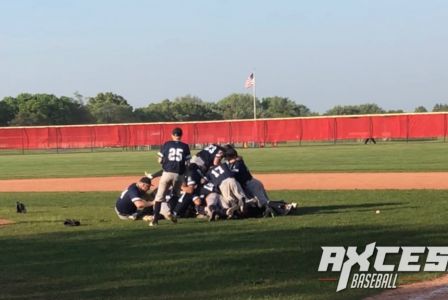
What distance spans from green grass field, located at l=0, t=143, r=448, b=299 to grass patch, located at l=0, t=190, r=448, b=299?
13 millimetres

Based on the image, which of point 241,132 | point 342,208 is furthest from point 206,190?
point 241,132

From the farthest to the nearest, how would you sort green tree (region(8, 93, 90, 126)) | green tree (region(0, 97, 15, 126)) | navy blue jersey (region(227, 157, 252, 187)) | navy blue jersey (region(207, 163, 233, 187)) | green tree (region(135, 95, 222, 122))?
green tree (region(135, 95, 222, 122))
green tree (region(0, 97, 15, 126))
green tree (region(8, 93, 90, 126))
navy blue jersey (region(227, 157, 252, 187))
navy blue jersey (region(207, 163, 233, 187))

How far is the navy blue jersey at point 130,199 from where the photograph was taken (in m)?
12.5

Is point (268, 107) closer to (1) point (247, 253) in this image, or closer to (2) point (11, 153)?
(2) point (11, 153)

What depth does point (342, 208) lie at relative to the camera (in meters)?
13.4

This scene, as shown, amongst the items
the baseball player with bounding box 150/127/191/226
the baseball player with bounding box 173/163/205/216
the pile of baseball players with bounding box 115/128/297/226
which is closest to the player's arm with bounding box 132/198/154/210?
the pile of baseball players with bounding box 115/128/297/226

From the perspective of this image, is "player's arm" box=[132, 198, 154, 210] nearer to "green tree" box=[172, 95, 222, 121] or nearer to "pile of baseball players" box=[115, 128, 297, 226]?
"pile of baseball players" box=[115, 128, 297, 226]

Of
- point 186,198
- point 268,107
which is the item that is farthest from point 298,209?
point 268,107

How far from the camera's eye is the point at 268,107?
16225 centimetres

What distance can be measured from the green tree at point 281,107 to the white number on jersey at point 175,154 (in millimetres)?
140170

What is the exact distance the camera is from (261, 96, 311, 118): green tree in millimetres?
154500

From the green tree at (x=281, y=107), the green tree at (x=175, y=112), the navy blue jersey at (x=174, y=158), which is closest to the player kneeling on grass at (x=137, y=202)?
the navy blue jersey at (x=174, y=158)

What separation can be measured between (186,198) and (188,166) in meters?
0.67

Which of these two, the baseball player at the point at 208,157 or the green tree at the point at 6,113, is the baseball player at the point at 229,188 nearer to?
the baseball player at the point at 208,157
